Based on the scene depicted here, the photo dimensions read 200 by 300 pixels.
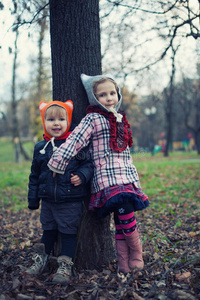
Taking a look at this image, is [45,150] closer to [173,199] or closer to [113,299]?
[113,299]

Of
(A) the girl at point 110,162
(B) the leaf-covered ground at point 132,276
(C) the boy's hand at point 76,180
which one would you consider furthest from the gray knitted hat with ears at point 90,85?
(B) the leaf-covered ground at point 132,276

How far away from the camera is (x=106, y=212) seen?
2.63 m

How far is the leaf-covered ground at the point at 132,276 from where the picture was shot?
89.0 inches

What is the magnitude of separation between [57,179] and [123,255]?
100 cm

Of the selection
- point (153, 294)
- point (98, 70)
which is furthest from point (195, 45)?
point (153, 294)

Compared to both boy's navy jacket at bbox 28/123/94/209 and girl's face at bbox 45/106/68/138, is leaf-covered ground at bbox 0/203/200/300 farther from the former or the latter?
girl's face at bbox 45/106/68/138

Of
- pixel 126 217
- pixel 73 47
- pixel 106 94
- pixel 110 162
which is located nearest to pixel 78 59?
pixel 73 47

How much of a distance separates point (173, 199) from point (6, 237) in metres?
3.73

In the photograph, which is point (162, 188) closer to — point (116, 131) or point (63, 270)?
point (116, 131)

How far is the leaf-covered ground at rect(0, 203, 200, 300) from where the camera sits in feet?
7.42

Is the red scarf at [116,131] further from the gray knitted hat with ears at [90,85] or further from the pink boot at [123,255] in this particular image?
the pink boot at [123,255]

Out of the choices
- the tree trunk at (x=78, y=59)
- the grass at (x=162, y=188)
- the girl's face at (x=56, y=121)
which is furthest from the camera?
the grass at (x=162, y=188)

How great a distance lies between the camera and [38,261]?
2732 mm

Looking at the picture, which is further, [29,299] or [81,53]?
[81,53]
